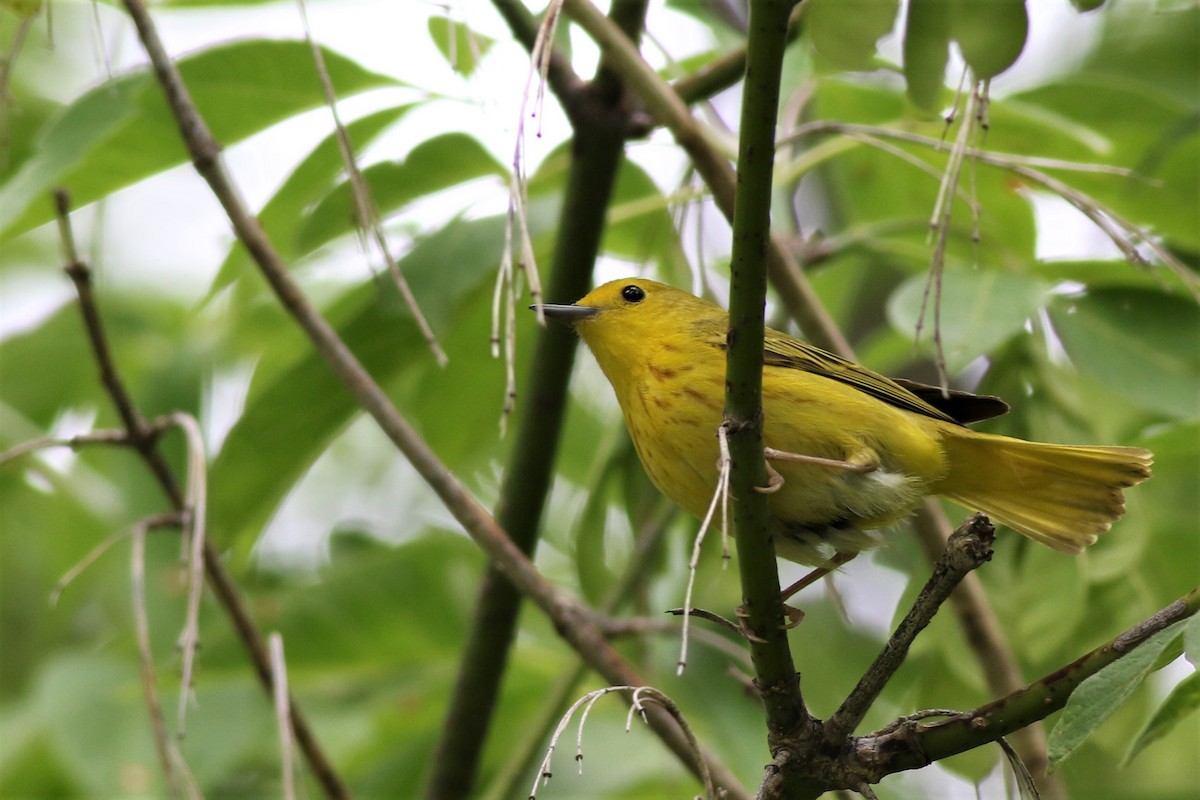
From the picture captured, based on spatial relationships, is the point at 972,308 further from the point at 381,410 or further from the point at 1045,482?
the point at 381,410

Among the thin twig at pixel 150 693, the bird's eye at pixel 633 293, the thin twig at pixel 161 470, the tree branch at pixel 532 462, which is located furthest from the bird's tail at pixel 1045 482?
the thin twig at pixel 150 693

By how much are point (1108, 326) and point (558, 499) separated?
2.98 meters

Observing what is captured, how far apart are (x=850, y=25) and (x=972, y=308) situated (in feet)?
3.52

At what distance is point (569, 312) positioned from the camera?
359 cm

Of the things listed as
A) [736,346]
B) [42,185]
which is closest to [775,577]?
[736,346]

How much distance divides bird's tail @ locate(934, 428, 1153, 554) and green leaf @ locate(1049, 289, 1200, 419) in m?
0.30

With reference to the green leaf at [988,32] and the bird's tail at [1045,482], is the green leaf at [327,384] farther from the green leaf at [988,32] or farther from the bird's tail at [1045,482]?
the green leaf at [988,32]

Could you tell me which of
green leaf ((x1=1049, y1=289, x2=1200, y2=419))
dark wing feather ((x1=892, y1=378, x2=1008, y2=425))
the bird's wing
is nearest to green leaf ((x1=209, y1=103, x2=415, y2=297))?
the bird's wing

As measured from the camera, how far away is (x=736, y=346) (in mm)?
1921

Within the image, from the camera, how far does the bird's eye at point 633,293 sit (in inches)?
150

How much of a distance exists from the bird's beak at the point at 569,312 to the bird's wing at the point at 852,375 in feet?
1.68

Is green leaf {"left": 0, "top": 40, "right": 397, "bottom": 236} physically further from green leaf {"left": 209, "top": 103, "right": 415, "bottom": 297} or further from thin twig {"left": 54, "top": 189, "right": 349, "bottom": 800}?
thin twig {"left": 54, "top": 189, "right": 349, "bottom": 800}

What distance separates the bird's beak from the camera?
3.54m

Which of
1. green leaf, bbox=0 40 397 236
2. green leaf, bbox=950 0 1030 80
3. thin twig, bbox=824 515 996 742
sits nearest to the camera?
thin twig, bbox=824 515 996 742
